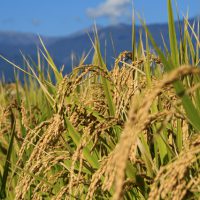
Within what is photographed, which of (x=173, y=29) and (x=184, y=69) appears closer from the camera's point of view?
(x=184, y=69)

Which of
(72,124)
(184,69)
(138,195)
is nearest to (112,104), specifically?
(72,124)

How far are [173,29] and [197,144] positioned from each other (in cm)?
75

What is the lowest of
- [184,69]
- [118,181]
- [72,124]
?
[72,124]

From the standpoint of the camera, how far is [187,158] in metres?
1.32

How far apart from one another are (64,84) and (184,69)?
938 mm

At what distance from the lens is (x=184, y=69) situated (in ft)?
3.59

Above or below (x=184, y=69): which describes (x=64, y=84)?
below

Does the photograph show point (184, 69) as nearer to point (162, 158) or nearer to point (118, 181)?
point (118, 181)

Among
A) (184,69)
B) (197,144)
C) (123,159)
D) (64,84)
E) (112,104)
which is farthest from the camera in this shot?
(112,104)

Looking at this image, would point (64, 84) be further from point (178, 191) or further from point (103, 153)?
point (103, 153)

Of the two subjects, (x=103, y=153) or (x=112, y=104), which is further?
(x=103, y=153)

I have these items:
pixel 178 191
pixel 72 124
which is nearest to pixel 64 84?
pixel 72 124

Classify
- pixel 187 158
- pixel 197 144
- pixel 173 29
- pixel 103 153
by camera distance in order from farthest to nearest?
pixel 103 153
pixel 173 29
pixel 197 144
pixel 187 158

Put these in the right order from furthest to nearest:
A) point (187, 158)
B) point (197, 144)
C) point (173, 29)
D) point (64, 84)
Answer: point (173, 29)
point (64, 84)
point (197, 144)
point (187, 158)
